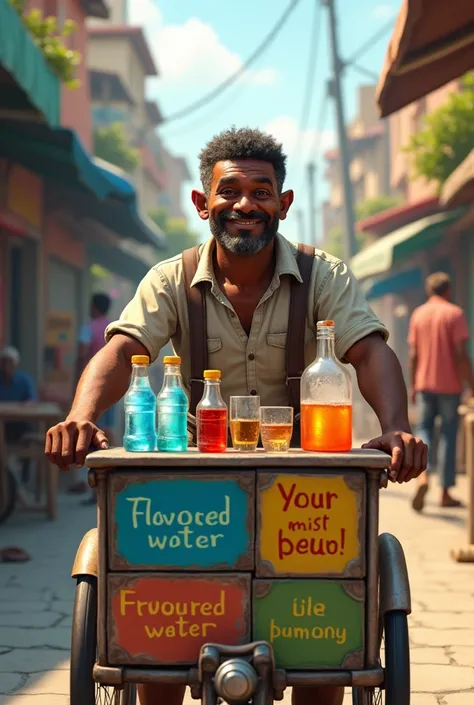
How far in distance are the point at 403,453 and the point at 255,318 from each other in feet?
2.40

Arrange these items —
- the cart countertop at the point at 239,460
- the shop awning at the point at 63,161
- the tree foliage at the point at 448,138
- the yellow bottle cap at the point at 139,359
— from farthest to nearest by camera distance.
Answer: the tree foliage at the point at 448,138, the shop awning at the point at 63,161, the yellow bottle cap at the point at 139,359, the cart countertop at the point at 239,460

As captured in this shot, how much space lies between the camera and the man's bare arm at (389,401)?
9.20 ft

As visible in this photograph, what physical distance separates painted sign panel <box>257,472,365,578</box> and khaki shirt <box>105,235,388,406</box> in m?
0.69

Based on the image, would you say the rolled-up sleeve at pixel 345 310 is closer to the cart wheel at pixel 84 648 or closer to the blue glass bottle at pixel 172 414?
the blue glass bottle at pixel 172 414

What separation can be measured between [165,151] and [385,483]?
255ft

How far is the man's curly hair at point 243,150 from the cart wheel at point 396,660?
136cm

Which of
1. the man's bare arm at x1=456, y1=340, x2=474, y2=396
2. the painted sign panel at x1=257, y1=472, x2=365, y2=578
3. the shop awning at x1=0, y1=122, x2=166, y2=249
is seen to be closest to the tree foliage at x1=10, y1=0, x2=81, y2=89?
the shop awning at x1=0, y1=122, x2=166, y2=249

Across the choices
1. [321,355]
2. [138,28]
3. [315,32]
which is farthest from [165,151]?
[321,355]

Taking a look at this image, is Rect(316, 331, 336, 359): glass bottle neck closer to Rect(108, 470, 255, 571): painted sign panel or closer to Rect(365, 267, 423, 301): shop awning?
Rect(108, 470, 255, 571): painted sign panel

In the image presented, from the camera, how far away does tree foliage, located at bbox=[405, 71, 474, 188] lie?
16.4 meters

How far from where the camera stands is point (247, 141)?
330 centimetres

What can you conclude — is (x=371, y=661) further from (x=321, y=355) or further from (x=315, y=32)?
(x=315, y=32)

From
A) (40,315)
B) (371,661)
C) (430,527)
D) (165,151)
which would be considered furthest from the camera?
(165,151)

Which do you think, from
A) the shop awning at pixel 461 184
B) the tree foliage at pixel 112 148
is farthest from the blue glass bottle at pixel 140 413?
the tree foliage at pixel 112 148
